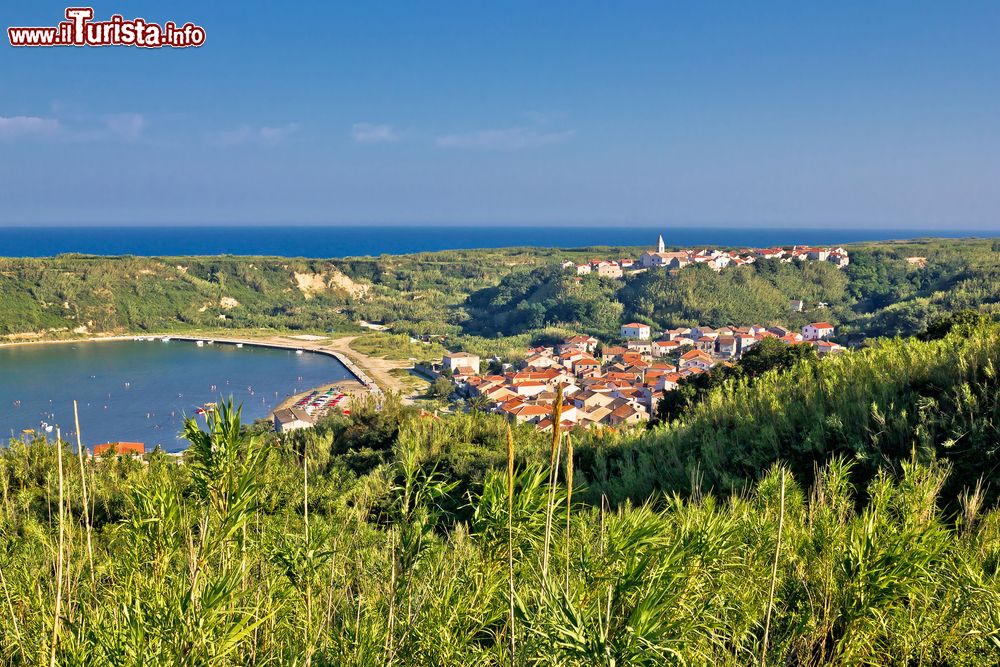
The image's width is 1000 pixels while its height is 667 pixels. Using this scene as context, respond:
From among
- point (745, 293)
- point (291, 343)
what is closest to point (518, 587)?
point (291, 343)

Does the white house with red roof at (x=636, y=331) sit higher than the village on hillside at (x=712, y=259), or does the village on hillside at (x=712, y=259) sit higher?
the village on hillside at (x=712, y=259)

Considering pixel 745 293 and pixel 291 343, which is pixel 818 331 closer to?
pixel 745 293

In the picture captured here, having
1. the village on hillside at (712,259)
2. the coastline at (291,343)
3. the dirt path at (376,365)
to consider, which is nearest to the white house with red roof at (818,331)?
the village on hillside at (712,259)

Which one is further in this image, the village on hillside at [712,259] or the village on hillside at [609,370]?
the village on hillside at [712,259]

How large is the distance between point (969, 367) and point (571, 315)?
45599 mm

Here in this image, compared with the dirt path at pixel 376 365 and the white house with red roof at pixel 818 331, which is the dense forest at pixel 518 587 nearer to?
the dirt path at pixel 376 365

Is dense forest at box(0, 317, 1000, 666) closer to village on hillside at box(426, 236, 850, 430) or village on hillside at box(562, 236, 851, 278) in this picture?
village on hillside at box(426, 236, 850, 430)

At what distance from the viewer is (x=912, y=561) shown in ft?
7.93

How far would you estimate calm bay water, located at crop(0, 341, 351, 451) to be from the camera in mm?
28000

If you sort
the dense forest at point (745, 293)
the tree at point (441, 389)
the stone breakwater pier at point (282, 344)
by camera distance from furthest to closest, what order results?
the dense forest at point (745, 293) → the stone breakwater pier at point (282, 344) → the tree at point (441, 389)

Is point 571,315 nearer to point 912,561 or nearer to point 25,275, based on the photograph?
point 25,275

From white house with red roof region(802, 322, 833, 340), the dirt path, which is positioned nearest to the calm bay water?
the dirt path

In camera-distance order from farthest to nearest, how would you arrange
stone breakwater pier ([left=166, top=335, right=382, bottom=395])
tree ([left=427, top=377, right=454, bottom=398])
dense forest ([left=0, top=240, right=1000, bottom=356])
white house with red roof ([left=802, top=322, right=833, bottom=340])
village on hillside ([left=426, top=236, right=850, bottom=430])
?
1. dense forest ([left=0, top=240, right=1000, bottom=356])
2. white house with red roof ([left=802, top=322, right=833, bottom=340])
3. stone breakwater pier ([left=166, top=335, right=382, bottom=395])
4. tree ([left=427, top=377, right=454, bottom=398])
5. village on hillside ([left=426, top=236, right=850, bottom=430])

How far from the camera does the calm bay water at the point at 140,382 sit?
2800 cm
